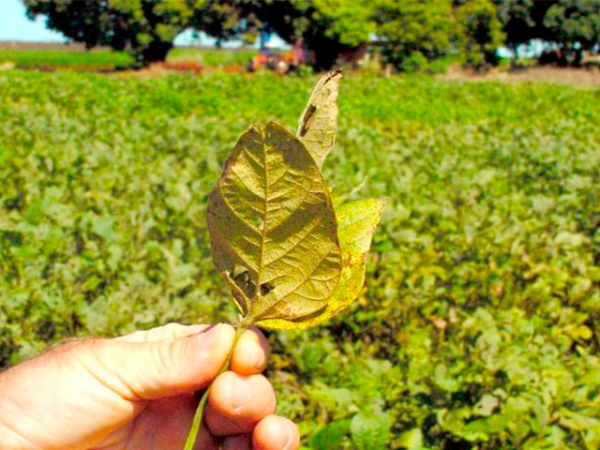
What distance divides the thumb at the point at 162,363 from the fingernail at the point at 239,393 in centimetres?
3

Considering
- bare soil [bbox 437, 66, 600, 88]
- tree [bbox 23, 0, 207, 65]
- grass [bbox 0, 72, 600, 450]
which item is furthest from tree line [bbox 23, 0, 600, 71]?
grass [bbox 0, 72, 600, 450]

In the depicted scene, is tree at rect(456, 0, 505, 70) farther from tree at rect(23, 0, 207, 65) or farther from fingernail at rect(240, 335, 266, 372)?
fingernail at rect(240, 335, 266, 372)

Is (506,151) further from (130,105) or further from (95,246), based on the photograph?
(130,105)

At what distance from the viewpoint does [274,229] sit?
36.8 inches

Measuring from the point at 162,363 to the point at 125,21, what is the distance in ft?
164

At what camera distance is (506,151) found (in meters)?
8.57

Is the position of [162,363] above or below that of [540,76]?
above

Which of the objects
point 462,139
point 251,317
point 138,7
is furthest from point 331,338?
point 138,7

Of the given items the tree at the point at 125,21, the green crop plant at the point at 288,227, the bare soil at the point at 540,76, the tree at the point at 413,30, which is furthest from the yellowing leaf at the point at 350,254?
the tree at the point at 413,30

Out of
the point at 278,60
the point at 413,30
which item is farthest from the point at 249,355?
the point at 278,60

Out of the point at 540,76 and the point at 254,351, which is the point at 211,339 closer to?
the point at 254,351

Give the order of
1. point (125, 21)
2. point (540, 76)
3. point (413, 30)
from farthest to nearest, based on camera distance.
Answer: point (413, 30), point (125, 21), point (540, 76)

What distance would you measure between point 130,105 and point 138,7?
3145 centimetres

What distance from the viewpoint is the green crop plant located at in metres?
0.88
